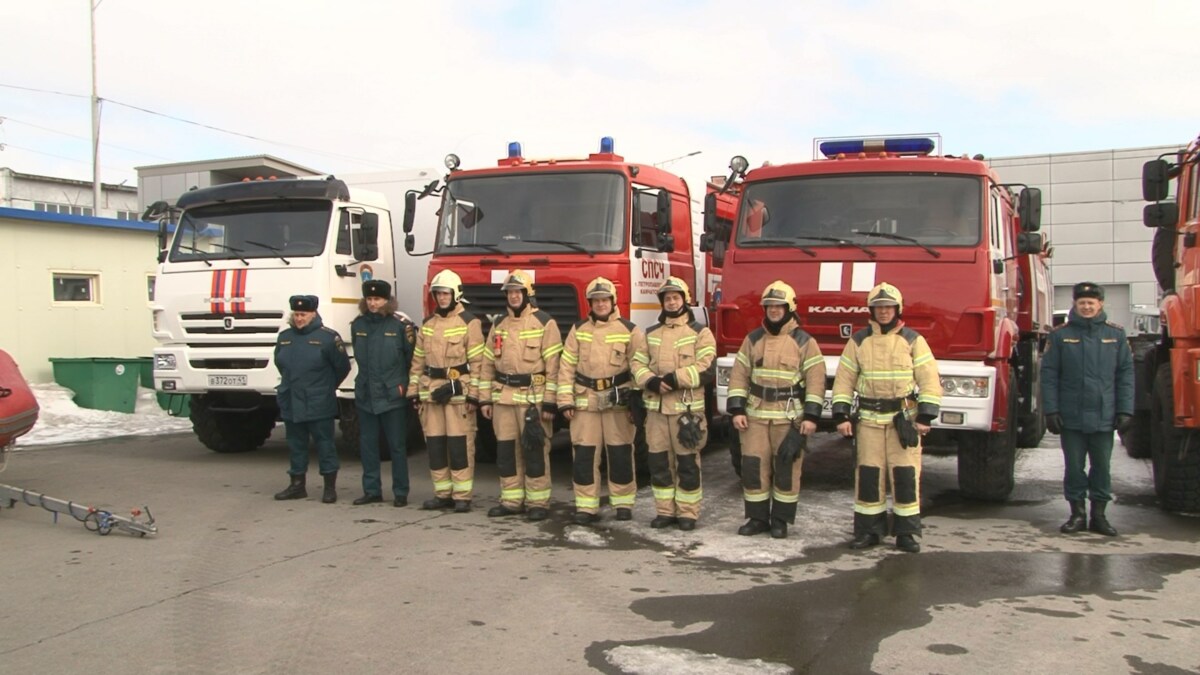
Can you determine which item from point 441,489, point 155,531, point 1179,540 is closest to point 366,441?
point 441,489

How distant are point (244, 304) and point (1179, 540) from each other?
8237 millimetres

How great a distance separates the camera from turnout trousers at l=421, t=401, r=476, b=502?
25.3 feet

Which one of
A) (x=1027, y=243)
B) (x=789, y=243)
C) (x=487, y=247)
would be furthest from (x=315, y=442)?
(x=1027, y=243)

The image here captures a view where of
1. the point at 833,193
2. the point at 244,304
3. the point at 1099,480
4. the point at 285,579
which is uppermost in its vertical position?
the point at 833,193

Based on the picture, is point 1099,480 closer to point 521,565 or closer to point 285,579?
point 521,565

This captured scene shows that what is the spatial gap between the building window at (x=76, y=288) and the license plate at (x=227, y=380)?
735 centimetres

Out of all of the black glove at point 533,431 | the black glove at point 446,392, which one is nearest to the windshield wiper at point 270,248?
the black glove at point 446,392

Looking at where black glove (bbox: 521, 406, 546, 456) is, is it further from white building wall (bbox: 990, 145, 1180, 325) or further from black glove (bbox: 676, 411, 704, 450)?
white building wall (bbox: 990, 145, 1180, 325)

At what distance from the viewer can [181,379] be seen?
997 centimetres

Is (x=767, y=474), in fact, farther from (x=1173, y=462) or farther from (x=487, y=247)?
(x=487, y=247)

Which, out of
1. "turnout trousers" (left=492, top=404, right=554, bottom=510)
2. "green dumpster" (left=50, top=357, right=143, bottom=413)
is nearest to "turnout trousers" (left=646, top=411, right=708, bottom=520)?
"turnout trousers" (left=492, top=404, right=554, bottom=510)

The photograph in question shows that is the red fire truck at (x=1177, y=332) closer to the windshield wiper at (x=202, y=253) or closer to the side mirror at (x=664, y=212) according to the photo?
the side mirror at (x=664, y=212)

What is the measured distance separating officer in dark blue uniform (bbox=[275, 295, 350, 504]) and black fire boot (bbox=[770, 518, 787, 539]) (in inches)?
144

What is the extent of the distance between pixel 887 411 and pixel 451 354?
332 cm
